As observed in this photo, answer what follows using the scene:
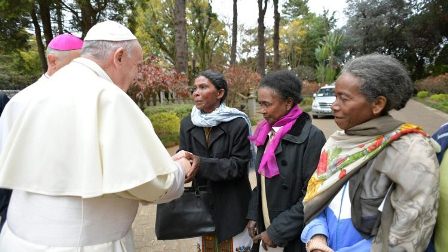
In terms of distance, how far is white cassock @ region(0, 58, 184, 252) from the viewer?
1.64 m

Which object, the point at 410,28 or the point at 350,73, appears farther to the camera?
the point at 410,28

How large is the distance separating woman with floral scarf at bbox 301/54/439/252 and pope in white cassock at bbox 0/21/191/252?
79cm

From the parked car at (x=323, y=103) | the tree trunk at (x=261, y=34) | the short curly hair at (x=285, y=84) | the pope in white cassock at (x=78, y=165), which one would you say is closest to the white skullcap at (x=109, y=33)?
the pope in white cassock at (x=78, y=165)

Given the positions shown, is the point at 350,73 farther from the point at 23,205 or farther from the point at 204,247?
the point at 204,247

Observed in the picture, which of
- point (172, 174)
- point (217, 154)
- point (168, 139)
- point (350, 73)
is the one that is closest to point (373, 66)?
point (350, 73)

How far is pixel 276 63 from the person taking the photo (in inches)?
909

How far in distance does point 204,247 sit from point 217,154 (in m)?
0.79

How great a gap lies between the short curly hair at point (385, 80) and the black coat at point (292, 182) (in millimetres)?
680

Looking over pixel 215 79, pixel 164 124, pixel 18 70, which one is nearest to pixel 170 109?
pixel 164 124

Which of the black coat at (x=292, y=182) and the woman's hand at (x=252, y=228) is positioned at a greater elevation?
the black coat at (x=292, y=182)

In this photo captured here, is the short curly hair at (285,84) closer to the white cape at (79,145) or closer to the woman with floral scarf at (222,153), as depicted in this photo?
the woman with floral scarf at (222,153)

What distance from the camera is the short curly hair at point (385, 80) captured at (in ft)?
5.47

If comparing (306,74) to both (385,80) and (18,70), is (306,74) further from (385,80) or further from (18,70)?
(385,80)

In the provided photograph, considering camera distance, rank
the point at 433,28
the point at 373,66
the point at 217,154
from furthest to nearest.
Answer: the point at 433,28
the point at 217,154
the point at 373,66
